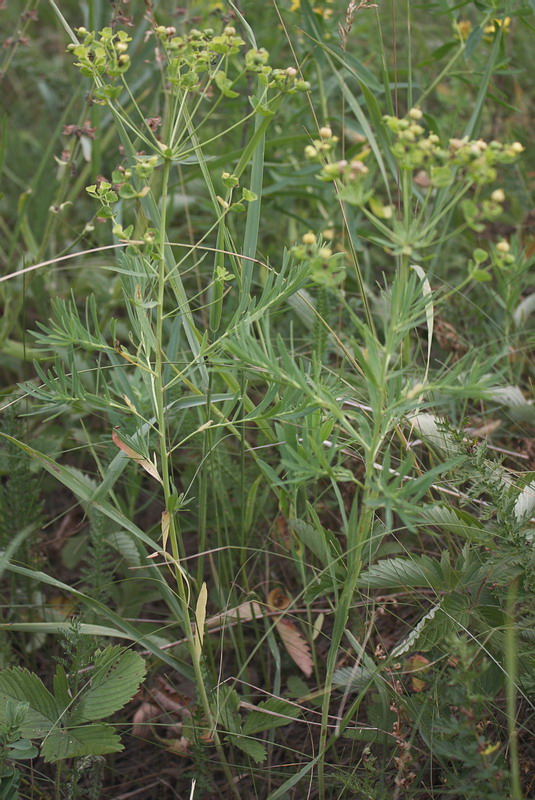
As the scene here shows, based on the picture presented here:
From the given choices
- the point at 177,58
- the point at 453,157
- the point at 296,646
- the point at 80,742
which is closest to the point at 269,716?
the point at 296,646

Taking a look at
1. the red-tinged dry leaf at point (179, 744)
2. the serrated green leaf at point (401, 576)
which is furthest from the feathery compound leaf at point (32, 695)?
the serrated green leaf at point (401, 576)

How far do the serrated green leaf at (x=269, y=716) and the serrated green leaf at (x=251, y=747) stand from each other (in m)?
0.01

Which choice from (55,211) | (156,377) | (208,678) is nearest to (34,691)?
(208,678)

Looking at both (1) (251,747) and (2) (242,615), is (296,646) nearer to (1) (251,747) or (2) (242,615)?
(2) (242,615)

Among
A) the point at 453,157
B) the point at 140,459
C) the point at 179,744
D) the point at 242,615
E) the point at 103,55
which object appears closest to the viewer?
the point at 453,157

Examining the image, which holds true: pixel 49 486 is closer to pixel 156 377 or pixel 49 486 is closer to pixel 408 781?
pixel 156 377

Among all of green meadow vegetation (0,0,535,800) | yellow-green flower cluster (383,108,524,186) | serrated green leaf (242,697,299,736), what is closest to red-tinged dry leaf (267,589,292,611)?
green meadow vegetation (0,0,535,800)

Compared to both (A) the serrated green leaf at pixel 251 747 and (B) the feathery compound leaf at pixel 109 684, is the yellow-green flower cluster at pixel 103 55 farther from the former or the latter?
(A) the serrated green leaf at pixel 251 747

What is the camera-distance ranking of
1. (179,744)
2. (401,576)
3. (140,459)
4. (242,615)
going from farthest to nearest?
(242,615)
(179,744)
(401,576)
(140,459)

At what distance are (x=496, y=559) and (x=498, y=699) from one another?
9.1 inches

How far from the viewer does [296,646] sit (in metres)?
1.39

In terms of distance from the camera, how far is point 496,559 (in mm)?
1141

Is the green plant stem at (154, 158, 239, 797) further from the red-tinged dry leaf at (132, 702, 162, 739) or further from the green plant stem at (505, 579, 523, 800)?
the green plant stem at (505, 579, 523, 800)

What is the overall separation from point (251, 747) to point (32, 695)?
361 millimetres
